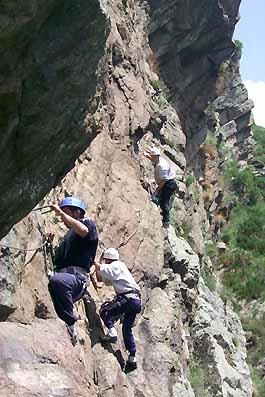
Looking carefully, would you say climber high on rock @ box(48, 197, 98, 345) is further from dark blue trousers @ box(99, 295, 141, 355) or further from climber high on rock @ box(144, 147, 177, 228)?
climber high on rock @ box(144, 147, 177, 228)

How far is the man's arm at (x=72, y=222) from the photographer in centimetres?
Answer: 927

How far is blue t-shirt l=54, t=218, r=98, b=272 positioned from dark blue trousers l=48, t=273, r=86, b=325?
258 millimetres

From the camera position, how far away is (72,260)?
32.1 feet

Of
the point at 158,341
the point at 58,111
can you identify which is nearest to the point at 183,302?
the point at 158,341

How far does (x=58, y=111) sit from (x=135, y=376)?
5.51 m

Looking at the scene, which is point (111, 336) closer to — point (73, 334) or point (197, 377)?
point (73, 334)

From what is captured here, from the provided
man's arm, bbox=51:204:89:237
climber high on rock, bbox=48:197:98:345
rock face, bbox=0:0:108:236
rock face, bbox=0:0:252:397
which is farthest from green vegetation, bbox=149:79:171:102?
rock face, bbox=0:0:108:236

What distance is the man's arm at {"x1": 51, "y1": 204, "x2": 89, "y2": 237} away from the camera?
927cm

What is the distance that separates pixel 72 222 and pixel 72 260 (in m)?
0.72

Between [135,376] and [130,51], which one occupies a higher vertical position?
[130,51]

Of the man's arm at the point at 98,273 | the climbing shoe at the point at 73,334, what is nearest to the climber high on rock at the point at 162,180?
the man's arm at the point at 98,273

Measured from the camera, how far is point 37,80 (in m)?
6.79

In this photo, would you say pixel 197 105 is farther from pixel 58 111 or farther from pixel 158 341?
pixel 58 111

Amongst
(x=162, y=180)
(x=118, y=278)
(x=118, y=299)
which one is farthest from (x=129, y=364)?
(x=162, y=180)
